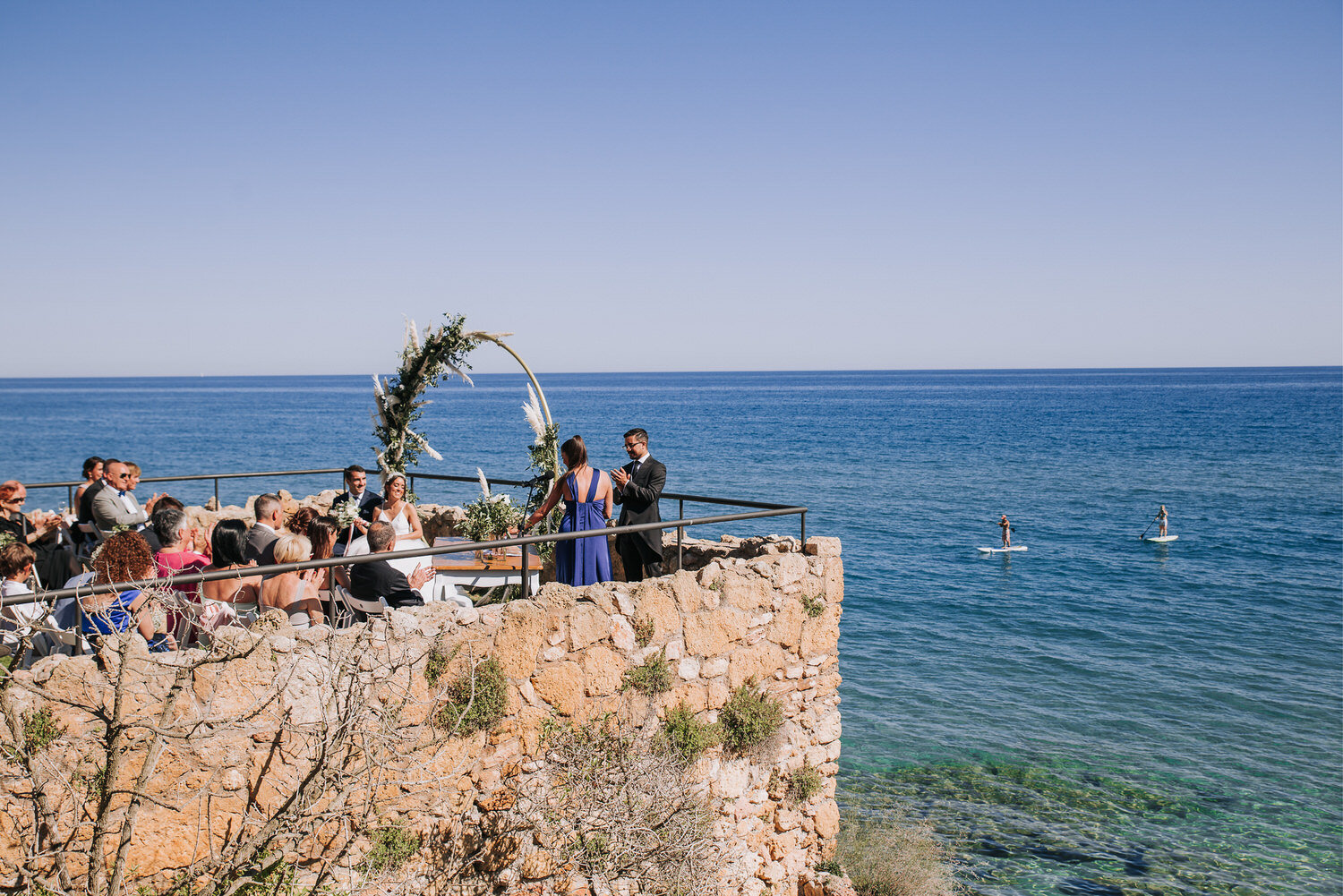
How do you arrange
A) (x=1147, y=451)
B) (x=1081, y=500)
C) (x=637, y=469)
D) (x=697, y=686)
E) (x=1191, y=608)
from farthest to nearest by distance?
(x=1147, y=451) → (x=1081, y=500) → (x=1191, y=608) → (x=637, y=469) → (x=697, y=686)

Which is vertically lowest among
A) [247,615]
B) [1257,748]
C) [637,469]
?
[1257,748]

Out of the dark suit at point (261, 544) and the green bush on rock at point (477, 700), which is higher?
the dark suit at point (261, 544)

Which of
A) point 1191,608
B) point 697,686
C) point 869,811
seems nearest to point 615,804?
point 697,686

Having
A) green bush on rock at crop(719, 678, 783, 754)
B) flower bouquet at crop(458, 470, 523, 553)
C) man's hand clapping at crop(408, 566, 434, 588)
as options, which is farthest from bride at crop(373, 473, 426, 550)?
green bush on rock at crop(719, 678, 783, 754)

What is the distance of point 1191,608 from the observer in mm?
25125

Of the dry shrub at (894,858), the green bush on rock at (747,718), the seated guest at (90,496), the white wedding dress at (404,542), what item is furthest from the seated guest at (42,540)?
the dry shrub at (894,858)

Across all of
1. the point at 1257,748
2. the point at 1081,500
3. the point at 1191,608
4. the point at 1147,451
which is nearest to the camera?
the point at 1257,748

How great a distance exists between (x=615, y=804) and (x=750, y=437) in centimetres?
7099

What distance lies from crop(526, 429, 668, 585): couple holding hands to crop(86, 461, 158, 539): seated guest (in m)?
4.03

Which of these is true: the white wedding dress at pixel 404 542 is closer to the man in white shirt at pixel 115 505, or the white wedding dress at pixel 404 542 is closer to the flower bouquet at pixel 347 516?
the flower bouquet at pixel 347 516

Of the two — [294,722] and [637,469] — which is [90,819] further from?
[637,469]

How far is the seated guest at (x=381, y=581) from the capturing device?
6191 millimetres

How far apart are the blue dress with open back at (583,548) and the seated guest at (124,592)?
3.02 metres

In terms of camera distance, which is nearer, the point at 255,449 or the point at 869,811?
the point at 869,811
